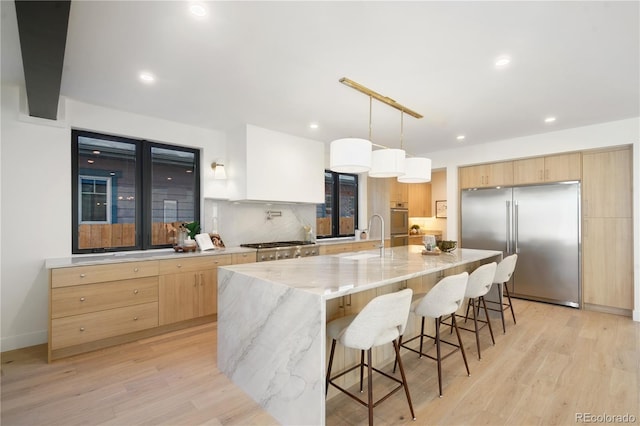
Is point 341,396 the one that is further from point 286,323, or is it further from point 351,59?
point 351,59

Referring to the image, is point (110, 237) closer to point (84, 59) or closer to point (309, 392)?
point (84, 59)

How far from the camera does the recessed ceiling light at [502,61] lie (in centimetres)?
230

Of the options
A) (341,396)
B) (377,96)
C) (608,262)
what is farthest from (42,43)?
(608,262)

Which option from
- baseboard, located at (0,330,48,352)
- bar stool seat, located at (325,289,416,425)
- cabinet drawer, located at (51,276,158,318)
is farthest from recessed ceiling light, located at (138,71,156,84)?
baseboard, located at (0,330,48,352)

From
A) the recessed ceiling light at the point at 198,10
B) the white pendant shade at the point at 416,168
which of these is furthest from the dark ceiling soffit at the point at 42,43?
the white pendant shade at the point at 416,168

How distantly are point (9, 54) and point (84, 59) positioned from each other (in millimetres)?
563

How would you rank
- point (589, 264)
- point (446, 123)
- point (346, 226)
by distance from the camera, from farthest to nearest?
point (346, 226) → point (589, 264) → point (446, 123)

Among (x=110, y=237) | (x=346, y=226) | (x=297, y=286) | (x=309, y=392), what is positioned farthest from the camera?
(x=346, y=226)

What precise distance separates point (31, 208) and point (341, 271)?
3.10 meters

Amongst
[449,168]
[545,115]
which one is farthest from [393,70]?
[449,168]

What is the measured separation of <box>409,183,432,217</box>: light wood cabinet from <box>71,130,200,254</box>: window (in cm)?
452

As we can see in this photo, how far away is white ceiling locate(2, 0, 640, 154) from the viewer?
5.93ft

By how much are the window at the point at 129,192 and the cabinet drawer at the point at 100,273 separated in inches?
28.2

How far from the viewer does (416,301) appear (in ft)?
8.12
